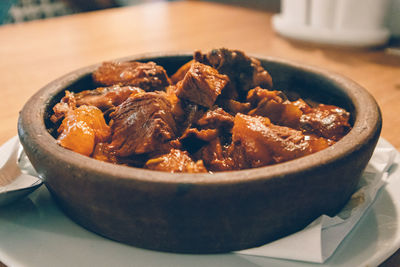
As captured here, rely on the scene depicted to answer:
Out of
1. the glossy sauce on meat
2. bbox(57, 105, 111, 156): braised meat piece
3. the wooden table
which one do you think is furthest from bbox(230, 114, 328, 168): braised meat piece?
the wooden table

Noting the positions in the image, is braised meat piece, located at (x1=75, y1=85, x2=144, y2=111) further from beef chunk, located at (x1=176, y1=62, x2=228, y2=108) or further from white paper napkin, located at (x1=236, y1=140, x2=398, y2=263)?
white paper napkin, located at (x1=236, y1=140, x2=398, y2=263)

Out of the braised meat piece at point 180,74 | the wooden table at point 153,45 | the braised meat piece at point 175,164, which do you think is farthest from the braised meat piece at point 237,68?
the wooden table at point 153,45

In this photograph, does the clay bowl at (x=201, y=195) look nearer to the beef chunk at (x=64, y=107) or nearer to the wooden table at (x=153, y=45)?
the beef chunk at (x=64, y=107)

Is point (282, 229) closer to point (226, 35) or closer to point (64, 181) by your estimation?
point (64, 181)

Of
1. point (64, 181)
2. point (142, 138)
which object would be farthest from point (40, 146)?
point (142, 138)

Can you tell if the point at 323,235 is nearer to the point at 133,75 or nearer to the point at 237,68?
the point at 237,68
